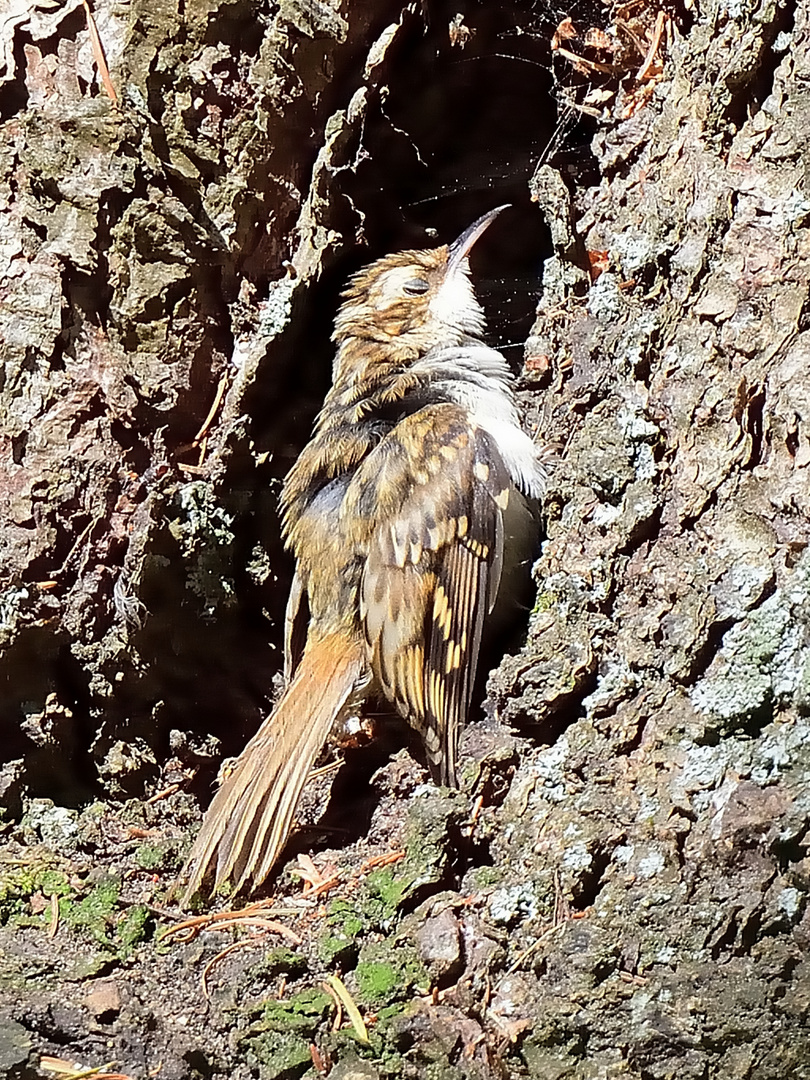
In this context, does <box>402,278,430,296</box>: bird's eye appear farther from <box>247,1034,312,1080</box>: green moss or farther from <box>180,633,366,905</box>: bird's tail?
<box>247,1034,312,1080</box>: green moss

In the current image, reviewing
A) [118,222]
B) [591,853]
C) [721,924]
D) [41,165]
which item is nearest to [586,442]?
[591,853]

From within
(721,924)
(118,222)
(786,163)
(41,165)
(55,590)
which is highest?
(41,165)

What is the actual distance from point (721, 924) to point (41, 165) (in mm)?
2260

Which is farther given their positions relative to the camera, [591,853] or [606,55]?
[606,55]

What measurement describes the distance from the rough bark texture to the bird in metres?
0.11

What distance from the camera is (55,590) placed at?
2.54 m

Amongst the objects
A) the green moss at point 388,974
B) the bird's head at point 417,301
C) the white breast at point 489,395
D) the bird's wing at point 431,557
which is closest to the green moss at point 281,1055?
the green moss at point 388,974

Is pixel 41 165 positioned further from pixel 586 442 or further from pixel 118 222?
pixel 586 442

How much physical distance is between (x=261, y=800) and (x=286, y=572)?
79 cm

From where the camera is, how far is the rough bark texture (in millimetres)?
1930

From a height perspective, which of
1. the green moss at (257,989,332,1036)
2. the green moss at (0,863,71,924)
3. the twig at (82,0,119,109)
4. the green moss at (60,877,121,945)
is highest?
the twig at (82,0,119,109)

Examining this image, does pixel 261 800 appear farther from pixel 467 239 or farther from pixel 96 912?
pixel 467 239

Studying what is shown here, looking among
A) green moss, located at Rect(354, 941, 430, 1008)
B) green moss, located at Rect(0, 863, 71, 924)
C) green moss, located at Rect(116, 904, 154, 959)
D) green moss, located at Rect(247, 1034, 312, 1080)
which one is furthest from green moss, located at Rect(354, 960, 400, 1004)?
green moss, located at Rect(0, 863, 71, 924)

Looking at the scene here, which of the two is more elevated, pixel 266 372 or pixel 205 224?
pixel 205 224
